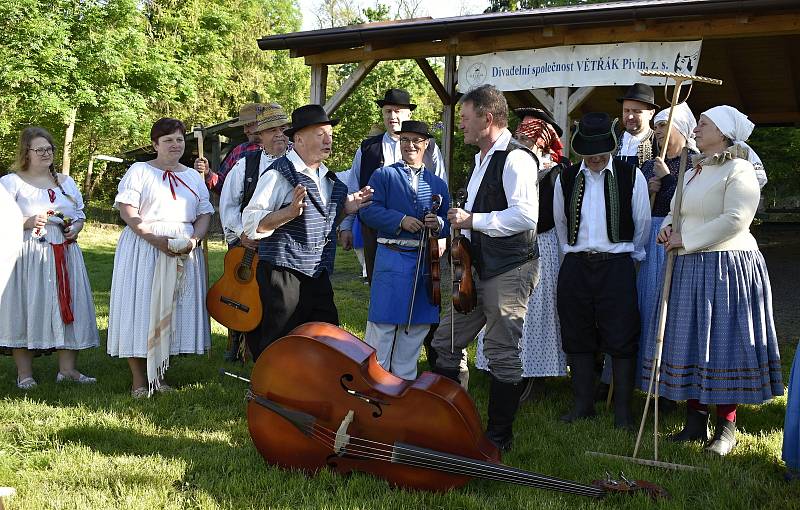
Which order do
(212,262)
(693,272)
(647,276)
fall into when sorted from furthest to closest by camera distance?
(212,262) → (647,276) → (693,272)

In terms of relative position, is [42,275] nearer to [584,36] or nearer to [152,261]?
[152,261]

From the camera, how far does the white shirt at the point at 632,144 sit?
Answer: 5.20 m

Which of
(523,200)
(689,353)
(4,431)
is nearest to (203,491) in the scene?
(4,431)

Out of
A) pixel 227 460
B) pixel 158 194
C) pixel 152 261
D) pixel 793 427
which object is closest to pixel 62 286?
pixel 152 261

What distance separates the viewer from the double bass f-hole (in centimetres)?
342

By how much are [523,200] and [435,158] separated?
173 centimetres

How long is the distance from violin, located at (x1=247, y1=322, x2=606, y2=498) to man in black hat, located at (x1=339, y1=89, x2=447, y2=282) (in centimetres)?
212

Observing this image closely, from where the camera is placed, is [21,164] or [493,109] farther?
[21,164]

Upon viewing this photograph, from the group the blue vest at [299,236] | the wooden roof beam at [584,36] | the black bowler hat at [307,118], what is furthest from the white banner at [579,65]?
the blue vest at [299,236]

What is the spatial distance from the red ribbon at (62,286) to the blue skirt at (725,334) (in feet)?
14.0

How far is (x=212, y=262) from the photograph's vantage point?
537 inches

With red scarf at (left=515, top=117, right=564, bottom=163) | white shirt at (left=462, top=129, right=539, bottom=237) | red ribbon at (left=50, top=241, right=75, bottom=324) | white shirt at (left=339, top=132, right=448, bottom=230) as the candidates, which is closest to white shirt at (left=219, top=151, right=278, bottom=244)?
white shirt at (left=339, top=132, right=448, bottom=230)

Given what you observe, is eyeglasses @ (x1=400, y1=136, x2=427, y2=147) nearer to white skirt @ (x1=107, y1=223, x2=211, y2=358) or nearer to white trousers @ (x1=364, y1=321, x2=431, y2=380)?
white trousers @ (x1=364, y1=321, x2=431, y2=380)

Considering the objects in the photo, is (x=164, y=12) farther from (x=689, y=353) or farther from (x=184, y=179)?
(x=689, y=353)
